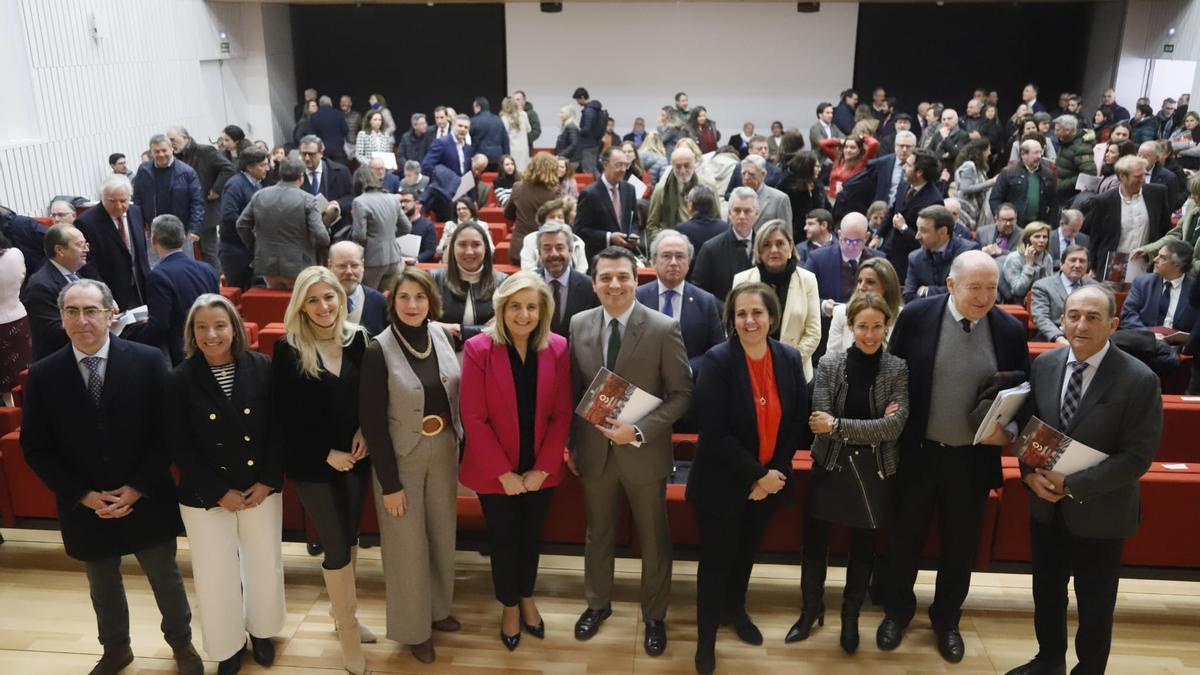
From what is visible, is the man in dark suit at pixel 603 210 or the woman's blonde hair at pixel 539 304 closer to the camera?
the woman's blonde hair at pixel 539 304

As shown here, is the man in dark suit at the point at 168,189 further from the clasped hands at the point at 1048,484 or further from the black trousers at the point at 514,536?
the clasped hands at the point at 1048,484

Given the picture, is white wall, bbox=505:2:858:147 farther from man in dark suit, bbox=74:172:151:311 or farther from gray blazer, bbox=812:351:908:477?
gray blazer, bbox=812:351:908:477

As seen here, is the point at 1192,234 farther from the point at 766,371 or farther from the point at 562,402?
the point at 562,402

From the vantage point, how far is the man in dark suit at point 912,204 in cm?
570

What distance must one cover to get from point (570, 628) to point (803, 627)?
0.91m

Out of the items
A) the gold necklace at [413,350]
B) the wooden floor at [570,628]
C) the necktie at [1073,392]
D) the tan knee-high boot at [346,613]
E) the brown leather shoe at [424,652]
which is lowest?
the wooden floor at [570,628]

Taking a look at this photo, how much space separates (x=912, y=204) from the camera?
5812 millimetres

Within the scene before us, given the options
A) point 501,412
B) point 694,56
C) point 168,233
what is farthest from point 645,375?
point 694,56

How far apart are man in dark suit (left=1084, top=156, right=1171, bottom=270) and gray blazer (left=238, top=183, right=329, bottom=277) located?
547cm

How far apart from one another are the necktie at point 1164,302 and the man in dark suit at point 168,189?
6.84m

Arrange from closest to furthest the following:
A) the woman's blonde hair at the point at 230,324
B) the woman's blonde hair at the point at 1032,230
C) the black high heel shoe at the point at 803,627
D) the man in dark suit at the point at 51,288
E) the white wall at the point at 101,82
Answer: the woman's blonde hair at the point at 230,324
the black high heel shoe at the point at 803,627
the man in dark suit at the point at 51,288
the woman's blonde hair at the point at 1032,230
the white wall at the point at 101,82

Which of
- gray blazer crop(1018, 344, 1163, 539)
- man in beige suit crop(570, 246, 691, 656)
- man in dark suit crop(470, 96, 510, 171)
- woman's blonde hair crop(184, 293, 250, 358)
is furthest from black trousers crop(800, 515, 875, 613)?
man in dark suit crop(470, 96, 510, 171)

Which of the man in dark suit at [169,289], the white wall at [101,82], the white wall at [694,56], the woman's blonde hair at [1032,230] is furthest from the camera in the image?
the white wall at [694,56]

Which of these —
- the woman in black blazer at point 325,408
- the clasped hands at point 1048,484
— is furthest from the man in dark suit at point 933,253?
the woman in black blazer at point 325,408
